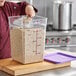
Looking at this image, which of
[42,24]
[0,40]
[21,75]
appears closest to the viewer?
[21,75]

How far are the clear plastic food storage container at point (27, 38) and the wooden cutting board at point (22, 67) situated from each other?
0.03 meters

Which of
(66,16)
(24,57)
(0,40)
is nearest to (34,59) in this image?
(24,57)

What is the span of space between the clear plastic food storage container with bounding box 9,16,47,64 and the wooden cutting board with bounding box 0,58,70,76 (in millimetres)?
32

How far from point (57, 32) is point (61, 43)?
125 millimetres

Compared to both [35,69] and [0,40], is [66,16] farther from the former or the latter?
[35,69]

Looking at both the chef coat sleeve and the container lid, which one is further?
the chef coat sleeve

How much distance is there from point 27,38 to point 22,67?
0.14 metres

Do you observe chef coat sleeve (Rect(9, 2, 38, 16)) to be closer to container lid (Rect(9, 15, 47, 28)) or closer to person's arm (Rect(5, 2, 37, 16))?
person's arm (Rect(5, 2, 37, 16))

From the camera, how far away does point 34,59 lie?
120 centimetres

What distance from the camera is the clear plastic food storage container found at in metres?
1.16

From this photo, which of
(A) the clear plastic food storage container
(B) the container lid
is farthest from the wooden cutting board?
(B) the container lid

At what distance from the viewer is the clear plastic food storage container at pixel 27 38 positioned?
3.81ft

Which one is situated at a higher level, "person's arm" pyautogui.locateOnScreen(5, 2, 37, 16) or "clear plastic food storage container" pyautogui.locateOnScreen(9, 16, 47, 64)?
"person's arm" pyautogui.locateOnScreen(5, 2, 37, 16)

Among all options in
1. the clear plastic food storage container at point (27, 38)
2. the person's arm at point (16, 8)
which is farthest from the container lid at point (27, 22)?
the person's arm at point (16, 8)
